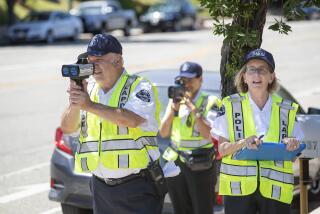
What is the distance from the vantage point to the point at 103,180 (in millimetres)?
5117

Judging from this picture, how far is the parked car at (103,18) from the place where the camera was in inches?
1574

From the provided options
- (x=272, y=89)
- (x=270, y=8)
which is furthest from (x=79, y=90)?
(x=270, y=8)

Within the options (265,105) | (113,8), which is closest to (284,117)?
(265,105)

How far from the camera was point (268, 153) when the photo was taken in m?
4.85

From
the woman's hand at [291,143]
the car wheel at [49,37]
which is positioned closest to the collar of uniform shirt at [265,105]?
the woman's hand at [291,143]

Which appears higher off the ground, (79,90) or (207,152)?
(79,90)

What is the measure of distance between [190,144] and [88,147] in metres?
1.71

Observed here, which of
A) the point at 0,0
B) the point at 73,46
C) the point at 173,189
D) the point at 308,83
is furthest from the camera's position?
the point at 0,0

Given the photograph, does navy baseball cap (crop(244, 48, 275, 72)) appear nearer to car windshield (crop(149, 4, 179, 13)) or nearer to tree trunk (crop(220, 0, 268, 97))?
tree trunk (crop(220, 0, 268, 97))

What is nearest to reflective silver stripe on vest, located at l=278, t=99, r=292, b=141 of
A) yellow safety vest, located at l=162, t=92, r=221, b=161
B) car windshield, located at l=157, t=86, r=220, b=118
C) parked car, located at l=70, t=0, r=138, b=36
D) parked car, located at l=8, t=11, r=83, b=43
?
yellow safety vest, located at l=162, t=92, r=221, b=161

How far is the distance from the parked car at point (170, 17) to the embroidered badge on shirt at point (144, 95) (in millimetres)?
39102

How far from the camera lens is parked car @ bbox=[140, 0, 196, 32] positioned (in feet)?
145

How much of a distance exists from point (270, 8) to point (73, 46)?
1089 inches

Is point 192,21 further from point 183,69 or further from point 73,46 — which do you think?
point 183,69
